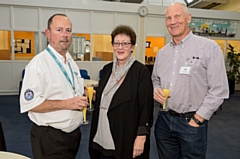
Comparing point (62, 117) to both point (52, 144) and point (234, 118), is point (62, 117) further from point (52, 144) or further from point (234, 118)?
point (234, 118)

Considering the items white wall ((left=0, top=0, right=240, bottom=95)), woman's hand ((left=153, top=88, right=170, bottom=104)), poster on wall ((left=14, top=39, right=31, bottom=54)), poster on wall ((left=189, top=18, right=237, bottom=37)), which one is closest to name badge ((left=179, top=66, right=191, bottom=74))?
woman's hand ((left=153, top=88, right=170, bottom=104))

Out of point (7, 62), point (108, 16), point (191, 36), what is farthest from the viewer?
point (108, 16)

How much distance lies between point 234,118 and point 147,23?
4.95 m

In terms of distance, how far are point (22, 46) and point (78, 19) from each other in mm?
2339

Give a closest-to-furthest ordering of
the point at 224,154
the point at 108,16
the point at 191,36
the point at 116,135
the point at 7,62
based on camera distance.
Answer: the point at 116,135 → the point at 191,36 → the point at 224,154 → the point at 7,62 → the point at 108,16

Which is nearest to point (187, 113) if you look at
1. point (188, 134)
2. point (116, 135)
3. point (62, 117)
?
point (188, 134)

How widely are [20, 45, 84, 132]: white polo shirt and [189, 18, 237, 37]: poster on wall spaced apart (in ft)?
28.3

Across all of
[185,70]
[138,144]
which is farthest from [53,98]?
[185,70]

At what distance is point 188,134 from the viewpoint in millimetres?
1884

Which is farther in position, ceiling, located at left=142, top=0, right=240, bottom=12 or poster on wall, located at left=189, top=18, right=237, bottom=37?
ceiling, located at left=142, top=0, right=240, bottom=12

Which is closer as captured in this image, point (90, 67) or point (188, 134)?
point (188, 134)

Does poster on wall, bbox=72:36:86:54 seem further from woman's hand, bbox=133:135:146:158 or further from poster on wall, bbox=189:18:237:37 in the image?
woman's hand, bbox=133:135:146:158

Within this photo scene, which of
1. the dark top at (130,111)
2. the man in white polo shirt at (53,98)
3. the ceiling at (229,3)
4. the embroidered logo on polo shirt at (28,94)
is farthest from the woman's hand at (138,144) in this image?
the ceiling at (229,3)

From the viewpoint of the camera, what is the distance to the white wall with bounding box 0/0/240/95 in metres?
7.85
